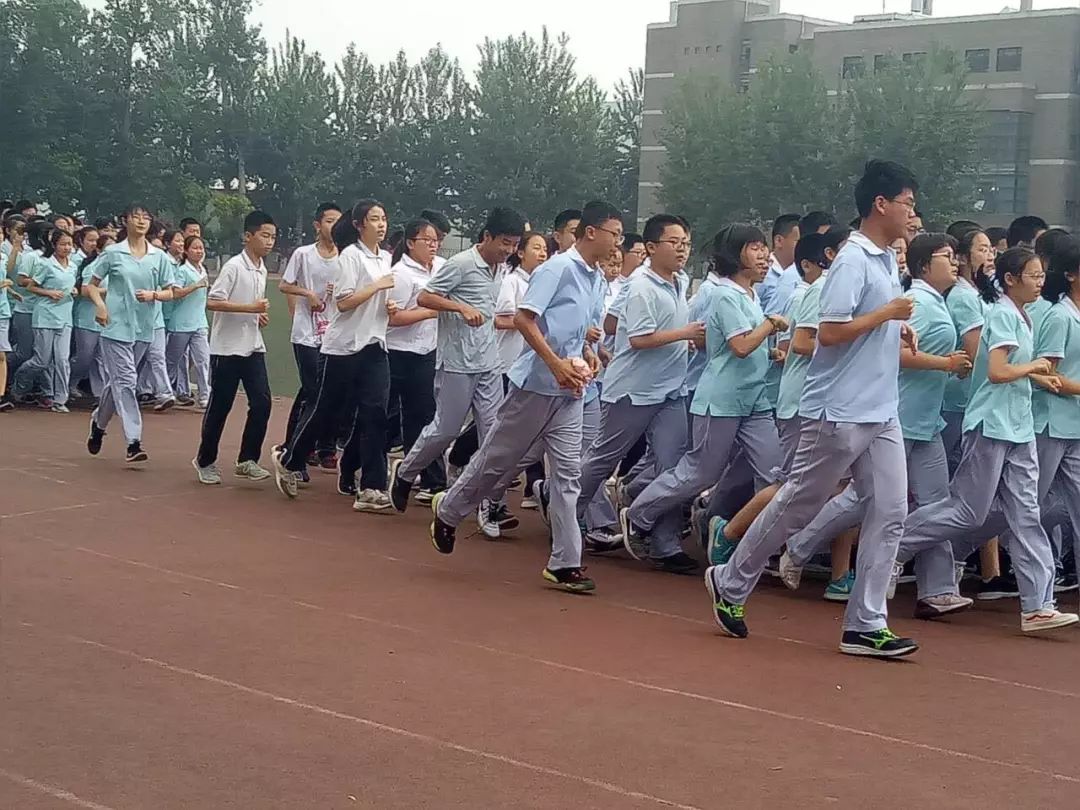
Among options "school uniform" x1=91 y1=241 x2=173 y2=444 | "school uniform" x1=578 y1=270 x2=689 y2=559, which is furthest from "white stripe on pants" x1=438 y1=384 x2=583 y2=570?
"school uniform" x1=91 y1=241 x2=173 y2=444

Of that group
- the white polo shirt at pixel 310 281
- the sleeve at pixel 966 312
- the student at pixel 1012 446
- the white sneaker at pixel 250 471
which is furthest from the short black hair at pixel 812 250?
the white sneaker at pixel 250 471

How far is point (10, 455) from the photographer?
40.4ft

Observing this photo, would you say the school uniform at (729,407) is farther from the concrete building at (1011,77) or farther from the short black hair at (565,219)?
the concrete building at (1011,77)

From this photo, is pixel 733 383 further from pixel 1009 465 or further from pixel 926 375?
pixel 1009 465

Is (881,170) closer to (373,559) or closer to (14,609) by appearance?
(373,559)

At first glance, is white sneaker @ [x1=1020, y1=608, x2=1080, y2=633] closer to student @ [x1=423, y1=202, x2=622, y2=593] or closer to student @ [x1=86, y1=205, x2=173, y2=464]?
student @ [x1=423, y1=202, x2=622, y2=593]

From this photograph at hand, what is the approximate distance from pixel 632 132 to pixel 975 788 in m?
73.5

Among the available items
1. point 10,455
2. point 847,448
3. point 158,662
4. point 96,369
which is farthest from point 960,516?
point 96,369

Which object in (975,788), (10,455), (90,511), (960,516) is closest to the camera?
(975,788)

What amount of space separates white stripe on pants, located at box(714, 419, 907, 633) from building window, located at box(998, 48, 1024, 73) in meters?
61.4

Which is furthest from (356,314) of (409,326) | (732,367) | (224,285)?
(732,367)

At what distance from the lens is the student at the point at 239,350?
11148mm

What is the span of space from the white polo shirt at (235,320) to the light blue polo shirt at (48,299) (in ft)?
17.4

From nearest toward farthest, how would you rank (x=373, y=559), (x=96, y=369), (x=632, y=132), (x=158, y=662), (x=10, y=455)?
1. (x=158, y=662)
2. (x=373, y=559)
3. (x=10, y=455)
4. (x=96, y=369)
5. (x=632, y=132)
